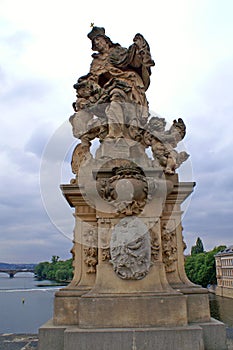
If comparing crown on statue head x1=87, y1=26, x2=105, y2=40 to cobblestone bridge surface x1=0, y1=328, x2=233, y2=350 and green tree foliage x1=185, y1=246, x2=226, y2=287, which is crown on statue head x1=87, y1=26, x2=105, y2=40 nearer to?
cobblestone bridge surface x1=0, y1=328, x2=233, y2=350

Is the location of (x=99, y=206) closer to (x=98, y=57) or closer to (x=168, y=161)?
(x=168, y=161)

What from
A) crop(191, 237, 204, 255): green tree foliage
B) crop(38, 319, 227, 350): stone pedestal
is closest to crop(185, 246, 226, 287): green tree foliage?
crop(191, 237, 204, 255): green tree foliage

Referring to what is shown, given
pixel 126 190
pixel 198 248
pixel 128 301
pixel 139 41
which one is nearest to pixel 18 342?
pixel 128 301

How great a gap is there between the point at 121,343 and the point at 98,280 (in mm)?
1057

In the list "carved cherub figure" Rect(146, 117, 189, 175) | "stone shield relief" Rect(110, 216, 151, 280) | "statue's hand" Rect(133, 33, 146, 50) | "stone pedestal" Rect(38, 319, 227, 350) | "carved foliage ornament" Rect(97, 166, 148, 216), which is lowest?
"stone pedestal" Rect(38, 319, 227, 350)

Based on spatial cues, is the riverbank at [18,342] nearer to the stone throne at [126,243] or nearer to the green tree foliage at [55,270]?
the stone throne at [126,243]

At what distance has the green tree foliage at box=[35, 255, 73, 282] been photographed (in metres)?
109

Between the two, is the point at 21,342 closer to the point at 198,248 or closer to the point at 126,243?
the point at 126,243

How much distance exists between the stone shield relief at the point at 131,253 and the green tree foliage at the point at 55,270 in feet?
325

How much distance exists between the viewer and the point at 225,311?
42.7m

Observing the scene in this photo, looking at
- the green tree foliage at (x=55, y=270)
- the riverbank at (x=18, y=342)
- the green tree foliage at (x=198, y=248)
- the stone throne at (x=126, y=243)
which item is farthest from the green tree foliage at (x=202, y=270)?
the stone throne at (x=126, y=243)

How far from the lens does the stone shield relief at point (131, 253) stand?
228 inches

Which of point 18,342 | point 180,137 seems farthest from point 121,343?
point 180,137

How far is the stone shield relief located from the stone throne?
0.02 metres
